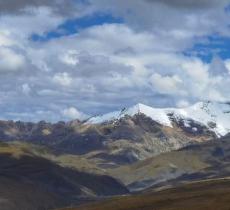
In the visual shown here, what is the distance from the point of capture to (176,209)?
634ft

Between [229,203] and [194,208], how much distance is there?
10298 mm

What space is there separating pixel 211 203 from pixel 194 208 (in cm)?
782

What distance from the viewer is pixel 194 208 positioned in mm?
191250

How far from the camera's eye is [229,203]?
18862 centimetres

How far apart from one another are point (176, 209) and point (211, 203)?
11.3 m

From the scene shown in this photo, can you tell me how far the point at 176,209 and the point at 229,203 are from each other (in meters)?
15.8

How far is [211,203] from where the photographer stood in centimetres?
19650

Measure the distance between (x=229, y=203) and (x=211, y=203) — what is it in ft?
29.3

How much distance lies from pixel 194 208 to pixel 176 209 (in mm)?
5531
